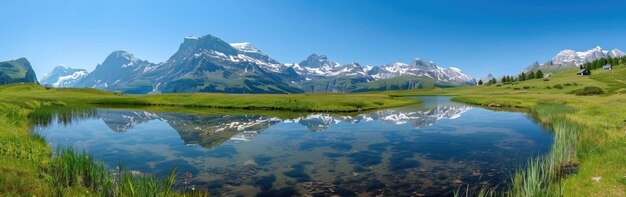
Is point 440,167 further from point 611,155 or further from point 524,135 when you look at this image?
point 524,135

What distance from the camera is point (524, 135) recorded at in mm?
43719

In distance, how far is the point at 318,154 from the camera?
108ft

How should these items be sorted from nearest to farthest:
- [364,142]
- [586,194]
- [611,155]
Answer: [586,194] → [611,155] → [364,142]

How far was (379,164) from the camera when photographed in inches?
1127

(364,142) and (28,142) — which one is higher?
(28,142)

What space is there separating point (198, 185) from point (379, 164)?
46.2 feet

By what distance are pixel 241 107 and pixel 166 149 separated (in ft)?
195

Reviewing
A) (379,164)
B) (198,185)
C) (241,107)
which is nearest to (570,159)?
(379,164)

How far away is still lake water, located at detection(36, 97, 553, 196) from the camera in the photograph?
75.3ft

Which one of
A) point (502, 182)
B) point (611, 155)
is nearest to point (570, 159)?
point (611, 155)

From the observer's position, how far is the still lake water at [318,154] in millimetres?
22938

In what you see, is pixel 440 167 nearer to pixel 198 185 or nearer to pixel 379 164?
pixel 379 164

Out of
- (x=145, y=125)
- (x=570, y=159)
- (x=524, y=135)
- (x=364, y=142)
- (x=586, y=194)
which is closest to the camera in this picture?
(x=586, y=194)

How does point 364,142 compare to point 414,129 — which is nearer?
point 364,142
